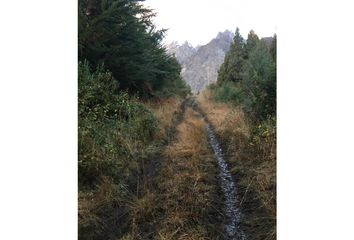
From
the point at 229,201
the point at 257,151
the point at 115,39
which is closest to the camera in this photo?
the point at 229,201

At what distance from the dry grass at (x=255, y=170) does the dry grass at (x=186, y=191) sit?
1.42 ft

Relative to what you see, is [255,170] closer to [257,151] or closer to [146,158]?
[257,151]

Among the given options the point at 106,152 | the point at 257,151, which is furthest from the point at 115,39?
the point at 257,151

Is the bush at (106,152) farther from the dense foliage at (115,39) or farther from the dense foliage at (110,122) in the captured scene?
the dense foliage at (115,39)

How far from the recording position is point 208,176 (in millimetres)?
5539

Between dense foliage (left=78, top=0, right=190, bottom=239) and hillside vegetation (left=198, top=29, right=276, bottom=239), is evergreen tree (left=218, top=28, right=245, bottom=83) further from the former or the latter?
dense foliage (left=78, top=0, right=190, bottom=239)

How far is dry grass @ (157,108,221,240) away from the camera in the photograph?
395 centimetres

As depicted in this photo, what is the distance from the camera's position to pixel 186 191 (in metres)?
4.77

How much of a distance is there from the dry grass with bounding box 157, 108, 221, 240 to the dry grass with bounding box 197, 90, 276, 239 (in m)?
0.43

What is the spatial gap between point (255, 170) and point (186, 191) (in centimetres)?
117

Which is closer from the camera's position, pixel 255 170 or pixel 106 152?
pixel 255 170

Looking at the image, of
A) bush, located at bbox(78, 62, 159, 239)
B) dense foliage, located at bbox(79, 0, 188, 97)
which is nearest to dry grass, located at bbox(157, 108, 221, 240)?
bush, located at bbox(78, 62, 159, 239)
